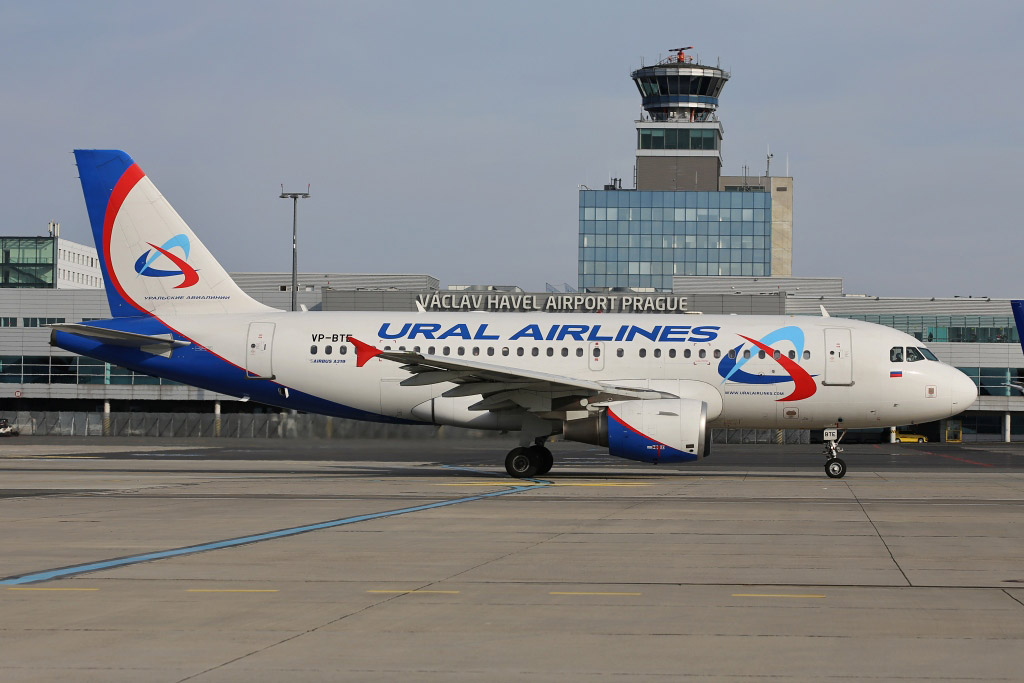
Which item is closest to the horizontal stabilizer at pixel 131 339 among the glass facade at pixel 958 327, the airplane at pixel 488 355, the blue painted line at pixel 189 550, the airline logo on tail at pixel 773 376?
the airplane at pixel 488 355

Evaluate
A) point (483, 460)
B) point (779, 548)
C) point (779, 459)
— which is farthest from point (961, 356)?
point (779, 548)

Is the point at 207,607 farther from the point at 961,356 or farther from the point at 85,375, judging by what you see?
the point at 961,356

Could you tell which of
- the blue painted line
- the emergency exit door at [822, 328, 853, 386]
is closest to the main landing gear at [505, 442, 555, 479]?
the emergency exit door at [822, 328, 853, 386]

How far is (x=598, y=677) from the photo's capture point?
7.45 meters

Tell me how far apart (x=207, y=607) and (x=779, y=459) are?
33782mm

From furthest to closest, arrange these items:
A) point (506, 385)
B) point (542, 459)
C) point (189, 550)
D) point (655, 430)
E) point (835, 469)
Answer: point (835, 469)
point (542, 459)
point (506, 385)
point (655, 430)
point (189, 550)

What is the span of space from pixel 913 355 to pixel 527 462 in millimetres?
10774

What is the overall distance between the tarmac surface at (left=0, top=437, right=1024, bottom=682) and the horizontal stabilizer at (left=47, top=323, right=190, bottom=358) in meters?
6.84

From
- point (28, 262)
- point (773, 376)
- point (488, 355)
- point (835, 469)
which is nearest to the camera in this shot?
point (835, 469)

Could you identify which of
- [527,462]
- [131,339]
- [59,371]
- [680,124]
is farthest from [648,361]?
[680,124]

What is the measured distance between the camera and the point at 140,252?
31.5 m

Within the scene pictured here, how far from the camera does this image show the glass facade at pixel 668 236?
145625mm

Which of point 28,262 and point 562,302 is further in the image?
point 28,262

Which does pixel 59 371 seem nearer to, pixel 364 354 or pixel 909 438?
pixel 364 354
